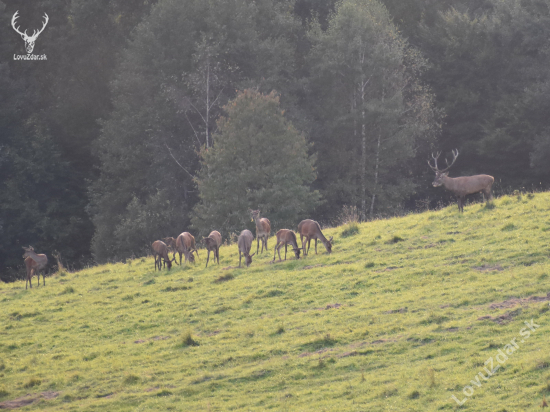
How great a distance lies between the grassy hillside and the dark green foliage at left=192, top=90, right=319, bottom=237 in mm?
14268

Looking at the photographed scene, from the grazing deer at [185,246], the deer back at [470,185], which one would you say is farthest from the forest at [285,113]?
the deer back at [470,185]

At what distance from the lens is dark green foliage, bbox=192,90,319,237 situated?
119ft

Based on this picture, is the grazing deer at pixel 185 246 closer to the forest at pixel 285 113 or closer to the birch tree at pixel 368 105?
the forest at pixel 285 113

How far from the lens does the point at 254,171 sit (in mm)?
36531

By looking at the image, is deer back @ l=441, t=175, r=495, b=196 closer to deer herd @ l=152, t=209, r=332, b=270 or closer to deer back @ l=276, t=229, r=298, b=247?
deer herd @ l=152, t=209, r=332, b=270

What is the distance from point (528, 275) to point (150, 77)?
36173 millimetres

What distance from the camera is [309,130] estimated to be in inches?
1804

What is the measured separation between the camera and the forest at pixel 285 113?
4447 centimetres

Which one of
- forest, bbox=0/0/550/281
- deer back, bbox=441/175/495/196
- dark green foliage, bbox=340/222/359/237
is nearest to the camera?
deer back, bbox=441/175/495/196

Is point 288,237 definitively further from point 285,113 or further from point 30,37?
point 30,37

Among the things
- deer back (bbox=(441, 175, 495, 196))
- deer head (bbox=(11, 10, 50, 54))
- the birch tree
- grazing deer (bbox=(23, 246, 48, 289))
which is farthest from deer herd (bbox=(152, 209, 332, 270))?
deer head (bbox=(11, 10, 50, 54))

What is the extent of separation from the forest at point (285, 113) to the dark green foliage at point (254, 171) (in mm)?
4629

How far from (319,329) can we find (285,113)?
108ft

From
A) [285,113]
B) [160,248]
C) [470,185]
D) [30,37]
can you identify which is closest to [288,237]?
[160,248]
